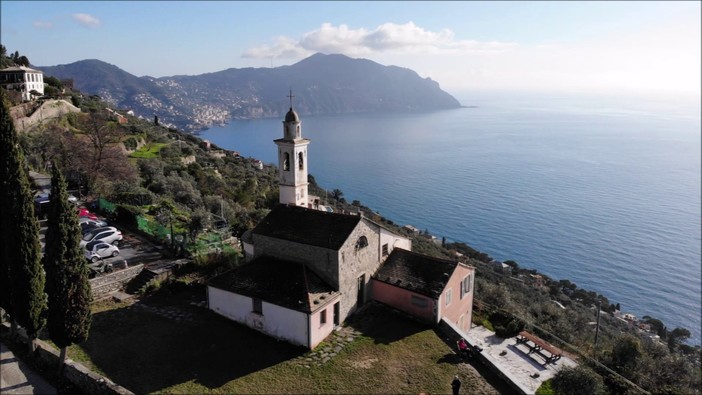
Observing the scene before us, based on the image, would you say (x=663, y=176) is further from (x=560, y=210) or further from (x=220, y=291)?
(x=220, y=291)

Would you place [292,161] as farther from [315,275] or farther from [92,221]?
[92,221]

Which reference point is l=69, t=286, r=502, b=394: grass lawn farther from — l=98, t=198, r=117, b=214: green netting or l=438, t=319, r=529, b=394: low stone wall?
l=98, t=198, r=117, b=214: green netting

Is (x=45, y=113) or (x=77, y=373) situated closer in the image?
(x=77, y=373)

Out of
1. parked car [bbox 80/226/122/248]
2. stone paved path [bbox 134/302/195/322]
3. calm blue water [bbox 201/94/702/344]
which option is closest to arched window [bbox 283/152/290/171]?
stone paved path [bbox 134/302/195/322]

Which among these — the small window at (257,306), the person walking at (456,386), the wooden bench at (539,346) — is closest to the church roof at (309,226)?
the small window at (257,306)

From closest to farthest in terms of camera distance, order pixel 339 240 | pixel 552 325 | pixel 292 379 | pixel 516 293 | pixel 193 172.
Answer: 1. pixel 292 379
2. pixel 339 240
3. pixel 552 325
4. pixel 516 293
5. pixel 193 172

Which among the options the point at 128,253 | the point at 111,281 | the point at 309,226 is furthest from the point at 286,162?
the point at 128,253

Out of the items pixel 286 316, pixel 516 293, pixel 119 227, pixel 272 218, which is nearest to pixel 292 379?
pixel 286 316
